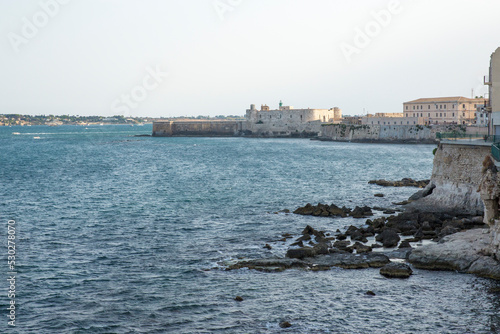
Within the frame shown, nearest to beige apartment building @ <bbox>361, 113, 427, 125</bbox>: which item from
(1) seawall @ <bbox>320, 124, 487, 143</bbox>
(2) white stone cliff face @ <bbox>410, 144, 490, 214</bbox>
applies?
(1) seawall @ <bbox>320, 124, 487, 143</bbox>

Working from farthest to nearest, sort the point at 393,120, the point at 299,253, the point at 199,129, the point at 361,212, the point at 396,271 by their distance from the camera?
the point at 199,129
the point at 393,120
the point at 361,212
the point at 299,253
the point at 396,271

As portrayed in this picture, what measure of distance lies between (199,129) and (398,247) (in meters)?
104

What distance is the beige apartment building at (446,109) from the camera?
263ft

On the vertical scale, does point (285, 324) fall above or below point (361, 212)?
below

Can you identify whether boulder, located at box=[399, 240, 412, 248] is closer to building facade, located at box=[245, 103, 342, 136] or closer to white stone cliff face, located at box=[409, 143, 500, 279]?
white stone cliff face, located at box=[409, 143, 500, 279]

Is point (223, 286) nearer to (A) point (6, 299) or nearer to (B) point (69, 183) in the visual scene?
(A) point (6, 299)

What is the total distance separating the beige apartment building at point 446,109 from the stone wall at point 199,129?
1634 inches

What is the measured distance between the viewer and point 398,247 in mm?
18391

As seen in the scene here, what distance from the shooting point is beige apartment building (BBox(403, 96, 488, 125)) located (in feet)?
263

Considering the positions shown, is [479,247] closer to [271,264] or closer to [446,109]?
[271,264]

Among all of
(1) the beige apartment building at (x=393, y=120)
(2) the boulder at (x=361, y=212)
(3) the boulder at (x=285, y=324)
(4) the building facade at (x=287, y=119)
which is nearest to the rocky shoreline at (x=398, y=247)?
(2) the boulder at (x=361, y=212)

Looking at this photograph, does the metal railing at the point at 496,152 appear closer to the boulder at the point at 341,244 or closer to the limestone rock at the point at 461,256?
the limestone rock at the point at 461,256

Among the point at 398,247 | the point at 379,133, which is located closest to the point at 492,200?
the point at 398,247

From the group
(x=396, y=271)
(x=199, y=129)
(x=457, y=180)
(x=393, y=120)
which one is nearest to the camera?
(x=396, y=271)
